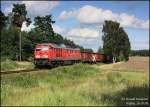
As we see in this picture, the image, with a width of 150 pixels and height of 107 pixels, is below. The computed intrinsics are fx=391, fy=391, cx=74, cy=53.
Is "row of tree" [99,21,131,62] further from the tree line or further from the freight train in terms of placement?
the freight train

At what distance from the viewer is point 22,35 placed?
9231cm

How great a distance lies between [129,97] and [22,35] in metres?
76.9

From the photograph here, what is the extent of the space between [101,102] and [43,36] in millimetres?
82998

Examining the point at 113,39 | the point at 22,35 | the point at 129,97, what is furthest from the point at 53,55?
the point at 113,39

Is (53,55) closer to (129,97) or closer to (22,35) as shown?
(129,97)

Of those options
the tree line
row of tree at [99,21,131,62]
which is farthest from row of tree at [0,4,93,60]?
row of tree at [99,21,131,62]

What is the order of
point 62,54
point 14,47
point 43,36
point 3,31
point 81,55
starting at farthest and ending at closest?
point 43,36, point 3,31, point 14,47, point 81,55, point 62,54

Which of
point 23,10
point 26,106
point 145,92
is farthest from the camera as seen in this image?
point 23,10

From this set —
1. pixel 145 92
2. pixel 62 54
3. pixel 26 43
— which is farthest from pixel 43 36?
pixel 145 92

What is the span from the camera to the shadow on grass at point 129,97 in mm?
15516

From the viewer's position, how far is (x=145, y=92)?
722 inches

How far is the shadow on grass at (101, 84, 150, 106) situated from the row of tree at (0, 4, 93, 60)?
51264mm

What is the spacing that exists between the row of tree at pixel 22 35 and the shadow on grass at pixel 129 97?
51.3 m

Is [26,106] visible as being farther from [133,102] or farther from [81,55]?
[81,55]
